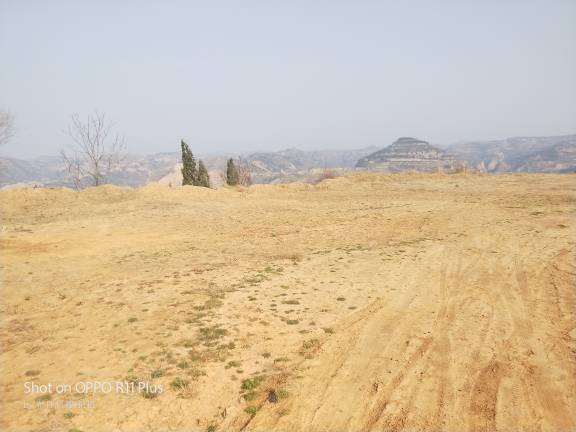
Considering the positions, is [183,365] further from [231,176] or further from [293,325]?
[231,176]

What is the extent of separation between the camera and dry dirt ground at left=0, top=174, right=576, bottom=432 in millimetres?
7066

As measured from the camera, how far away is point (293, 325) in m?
10.3

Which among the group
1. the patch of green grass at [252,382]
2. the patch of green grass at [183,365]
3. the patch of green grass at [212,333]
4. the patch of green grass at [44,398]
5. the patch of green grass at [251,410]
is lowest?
the patch of green grass at [251,410]

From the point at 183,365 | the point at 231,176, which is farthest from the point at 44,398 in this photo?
the point at 231,176

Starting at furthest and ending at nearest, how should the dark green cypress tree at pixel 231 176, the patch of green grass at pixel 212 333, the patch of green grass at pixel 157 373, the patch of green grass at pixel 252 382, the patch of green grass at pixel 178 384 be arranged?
the dark green cypress tree at pixel 231 176, the patch of green grass at pixel 212 333, the patch of green grass at pixel 157 373, the patch of green grass at pixel 252 382, the patch of green grass at pixel 178 384

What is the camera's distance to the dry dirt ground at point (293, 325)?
278 inches

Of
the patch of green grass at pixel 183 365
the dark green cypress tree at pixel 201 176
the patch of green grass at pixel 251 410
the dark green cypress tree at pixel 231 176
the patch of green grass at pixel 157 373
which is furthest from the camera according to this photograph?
the dark green cypress tree at pixel 231 176

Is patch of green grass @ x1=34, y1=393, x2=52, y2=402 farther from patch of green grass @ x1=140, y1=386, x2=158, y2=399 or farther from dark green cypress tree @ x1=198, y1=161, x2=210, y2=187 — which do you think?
dark green cypress tree @ x1=198, y1=161, x2=210, y2=187

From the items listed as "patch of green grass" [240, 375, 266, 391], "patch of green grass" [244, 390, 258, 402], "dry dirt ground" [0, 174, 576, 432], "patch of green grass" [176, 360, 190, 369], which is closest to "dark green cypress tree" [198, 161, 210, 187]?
"dry dirt ground" [0, 174, 576, 432]

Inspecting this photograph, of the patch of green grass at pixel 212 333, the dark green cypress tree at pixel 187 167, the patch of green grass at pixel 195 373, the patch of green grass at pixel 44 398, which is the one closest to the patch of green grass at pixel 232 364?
the patch of green grass at pixel 195 373

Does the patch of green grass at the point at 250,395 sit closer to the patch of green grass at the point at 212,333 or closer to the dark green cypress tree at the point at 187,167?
the patch of green grass at the point at 212,333

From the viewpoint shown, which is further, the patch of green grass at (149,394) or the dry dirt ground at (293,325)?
the patch of green grass at (149,394)

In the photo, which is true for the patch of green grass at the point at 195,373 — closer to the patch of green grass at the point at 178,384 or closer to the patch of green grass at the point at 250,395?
the patch of green grass at the point at 178,384

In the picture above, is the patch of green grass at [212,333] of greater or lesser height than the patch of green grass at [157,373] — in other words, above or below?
above
